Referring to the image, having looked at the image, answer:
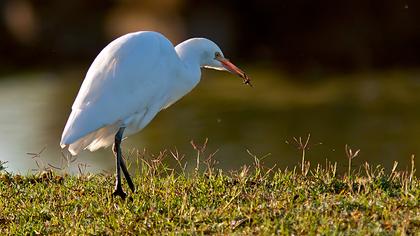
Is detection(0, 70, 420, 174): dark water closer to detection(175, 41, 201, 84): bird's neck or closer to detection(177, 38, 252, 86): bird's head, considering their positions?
detection(177, 38, 252, 86): bird's head

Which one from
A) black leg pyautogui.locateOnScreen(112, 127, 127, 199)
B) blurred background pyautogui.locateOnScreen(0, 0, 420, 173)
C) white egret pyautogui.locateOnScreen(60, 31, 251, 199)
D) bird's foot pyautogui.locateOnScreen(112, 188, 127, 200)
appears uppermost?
white egret pyautogui.locateOnScreen(60, 31, 251, 199)

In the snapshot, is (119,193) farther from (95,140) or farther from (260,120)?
(260,120)

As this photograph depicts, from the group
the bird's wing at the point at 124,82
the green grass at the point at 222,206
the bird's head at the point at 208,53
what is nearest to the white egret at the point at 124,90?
the bird's wing at the point at 124,82

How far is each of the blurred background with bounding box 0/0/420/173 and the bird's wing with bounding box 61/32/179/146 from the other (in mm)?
2597

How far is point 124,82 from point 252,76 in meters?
7.89

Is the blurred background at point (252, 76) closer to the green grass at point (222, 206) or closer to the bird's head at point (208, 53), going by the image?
the bird's head at point (208, 53)

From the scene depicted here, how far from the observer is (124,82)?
13.8 feet

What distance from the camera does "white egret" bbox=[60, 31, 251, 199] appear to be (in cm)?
408

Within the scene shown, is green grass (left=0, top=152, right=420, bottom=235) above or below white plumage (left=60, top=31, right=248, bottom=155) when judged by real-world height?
below

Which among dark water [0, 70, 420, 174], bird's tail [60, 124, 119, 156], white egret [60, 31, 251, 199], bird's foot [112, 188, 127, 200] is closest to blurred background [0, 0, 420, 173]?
dark water [0, 70, 420, 174]

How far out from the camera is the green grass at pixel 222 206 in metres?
3.41

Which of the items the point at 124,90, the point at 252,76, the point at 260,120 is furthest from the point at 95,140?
the point at 252,76

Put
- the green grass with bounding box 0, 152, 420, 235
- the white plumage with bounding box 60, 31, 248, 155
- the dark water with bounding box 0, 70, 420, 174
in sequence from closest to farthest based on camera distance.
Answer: the green grass with bounding box 0, 152, 420, 235, the white plumage with bounding box 60, 31, 248, 155, the dark water with bounding box 0, 70, 420, 174

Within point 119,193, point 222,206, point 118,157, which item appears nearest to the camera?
point 222,206
